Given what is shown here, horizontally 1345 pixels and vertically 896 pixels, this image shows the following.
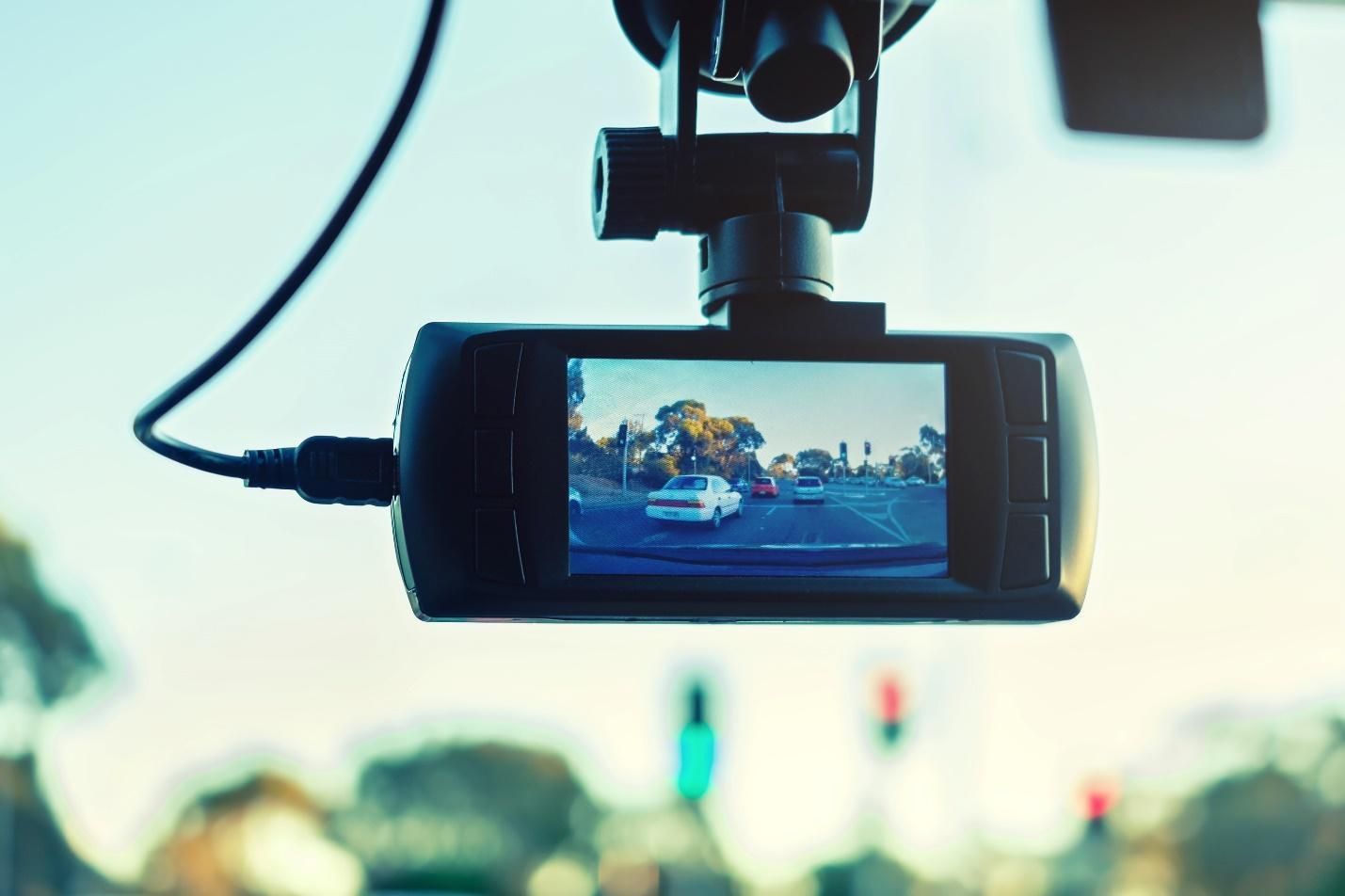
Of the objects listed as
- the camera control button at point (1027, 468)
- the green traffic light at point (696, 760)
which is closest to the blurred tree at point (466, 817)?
the green traffic light at point (696, 760)

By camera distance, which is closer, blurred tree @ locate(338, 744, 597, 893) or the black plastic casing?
the black plastic casing

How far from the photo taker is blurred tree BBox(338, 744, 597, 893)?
32969mm

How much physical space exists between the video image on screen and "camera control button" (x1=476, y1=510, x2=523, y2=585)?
0.20 ft

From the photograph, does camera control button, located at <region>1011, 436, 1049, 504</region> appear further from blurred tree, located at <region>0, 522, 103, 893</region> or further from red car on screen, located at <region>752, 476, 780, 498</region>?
blurred tree, located at <region>0, 522, 103, 893</region>

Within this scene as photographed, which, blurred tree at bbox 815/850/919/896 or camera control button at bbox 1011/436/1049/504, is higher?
camera control button at bbox 1011/436/1049/504

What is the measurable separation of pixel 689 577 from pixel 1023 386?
1.31 feet

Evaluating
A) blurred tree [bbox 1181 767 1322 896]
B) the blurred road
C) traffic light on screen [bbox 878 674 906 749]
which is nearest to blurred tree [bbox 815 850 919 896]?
blurred tree [bbox 1181 767 1322 896]

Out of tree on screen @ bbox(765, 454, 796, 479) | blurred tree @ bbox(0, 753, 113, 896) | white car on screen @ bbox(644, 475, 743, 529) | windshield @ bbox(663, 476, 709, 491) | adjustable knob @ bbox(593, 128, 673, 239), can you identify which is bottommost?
Result: blurred tree @ bbox(0, 753, 113, 896)

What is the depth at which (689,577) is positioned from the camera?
147cm

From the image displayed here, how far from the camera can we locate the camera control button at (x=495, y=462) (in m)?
1.42

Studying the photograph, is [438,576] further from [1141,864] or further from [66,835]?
[1141,864]

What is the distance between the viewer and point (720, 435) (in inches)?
59.7

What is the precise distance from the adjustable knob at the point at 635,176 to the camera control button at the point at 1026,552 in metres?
0.51

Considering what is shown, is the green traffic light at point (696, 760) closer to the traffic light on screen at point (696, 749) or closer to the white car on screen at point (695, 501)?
the traffic light on screen at point (696, 749)
